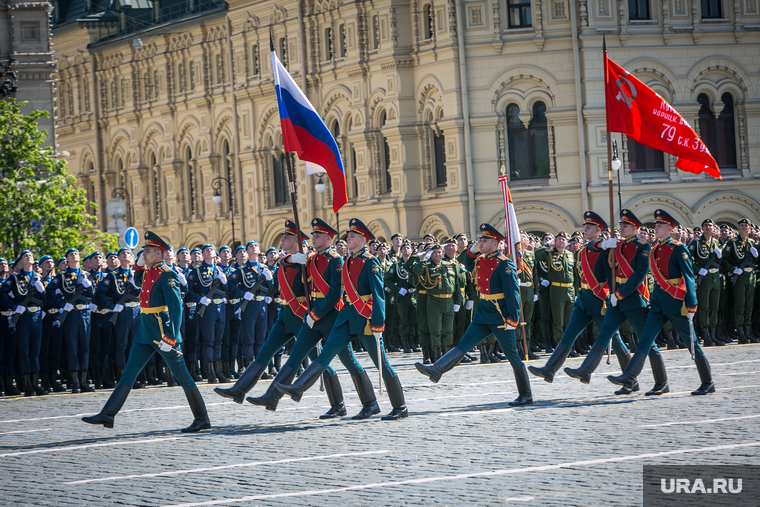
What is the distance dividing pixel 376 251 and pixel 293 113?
27.6ft

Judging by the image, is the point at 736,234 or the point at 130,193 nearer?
the point at 736,234

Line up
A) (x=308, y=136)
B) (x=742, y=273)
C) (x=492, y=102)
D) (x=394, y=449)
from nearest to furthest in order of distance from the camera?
(x=394, y=449) → (x=308, y=136) → (x=742, y=273) → (x=492, y=102)

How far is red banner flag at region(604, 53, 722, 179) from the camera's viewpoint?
564 inches

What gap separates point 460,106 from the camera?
35.1 meters

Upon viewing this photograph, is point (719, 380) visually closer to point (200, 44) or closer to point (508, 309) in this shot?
point (508, 309)

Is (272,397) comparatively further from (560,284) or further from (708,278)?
(708,278)

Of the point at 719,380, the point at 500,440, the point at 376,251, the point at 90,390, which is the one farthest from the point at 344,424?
the point at 376,251

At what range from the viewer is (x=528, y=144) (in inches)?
1389

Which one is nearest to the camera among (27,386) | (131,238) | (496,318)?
(496,318)

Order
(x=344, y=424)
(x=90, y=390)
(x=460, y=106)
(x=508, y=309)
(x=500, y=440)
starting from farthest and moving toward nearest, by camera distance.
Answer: (x=460, y=106) → (x=90, y=390) → (x=508, y=309) → (x=344, y=424) → (x=500, y=440)

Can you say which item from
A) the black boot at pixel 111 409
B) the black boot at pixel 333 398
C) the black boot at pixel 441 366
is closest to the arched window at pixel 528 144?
the black boot at pixel 441 366

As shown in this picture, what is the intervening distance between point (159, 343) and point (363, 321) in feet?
6.41

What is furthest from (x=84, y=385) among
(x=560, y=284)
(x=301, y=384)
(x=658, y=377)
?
(x=658, y=377)

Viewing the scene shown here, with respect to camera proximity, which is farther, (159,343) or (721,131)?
(721,131)
